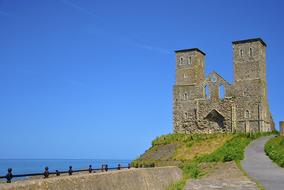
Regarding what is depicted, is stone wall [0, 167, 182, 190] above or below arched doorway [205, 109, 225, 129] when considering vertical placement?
below

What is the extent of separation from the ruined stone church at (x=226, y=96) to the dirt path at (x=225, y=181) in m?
27.0

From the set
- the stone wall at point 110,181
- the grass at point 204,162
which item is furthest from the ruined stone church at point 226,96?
the stone wall at point 110,181

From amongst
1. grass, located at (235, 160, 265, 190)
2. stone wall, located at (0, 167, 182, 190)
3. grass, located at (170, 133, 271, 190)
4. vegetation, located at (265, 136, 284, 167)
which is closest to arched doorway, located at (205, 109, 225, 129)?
grass, located at (170, 133, 271, 190)

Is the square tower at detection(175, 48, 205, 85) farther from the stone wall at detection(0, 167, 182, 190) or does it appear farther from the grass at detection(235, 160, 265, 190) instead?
the stone wall at detection(0, 167, 182, 190)

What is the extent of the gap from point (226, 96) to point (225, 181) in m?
35.3

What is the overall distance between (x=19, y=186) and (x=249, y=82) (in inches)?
1926

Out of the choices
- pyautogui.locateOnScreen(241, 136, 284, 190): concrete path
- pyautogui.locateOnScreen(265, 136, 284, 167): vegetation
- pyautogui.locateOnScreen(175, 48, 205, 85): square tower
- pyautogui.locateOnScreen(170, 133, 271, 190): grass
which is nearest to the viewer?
pyautogui.locateOnScreen(241, 136, 284, 190): concrete path

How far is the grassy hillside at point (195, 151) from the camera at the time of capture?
3456 centimetres

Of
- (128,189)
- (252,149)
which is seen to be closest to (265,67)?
(252,149)

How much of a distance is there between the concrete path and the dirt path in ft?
2.16

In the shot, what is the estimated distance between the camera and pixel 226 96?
194 ft

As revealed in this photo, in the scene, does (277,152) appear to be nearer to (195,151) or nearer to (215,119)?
(195,151)

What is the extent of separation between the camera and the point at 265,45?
6056 cm

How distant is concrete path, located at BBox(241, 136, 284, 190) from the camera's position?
880 inches
